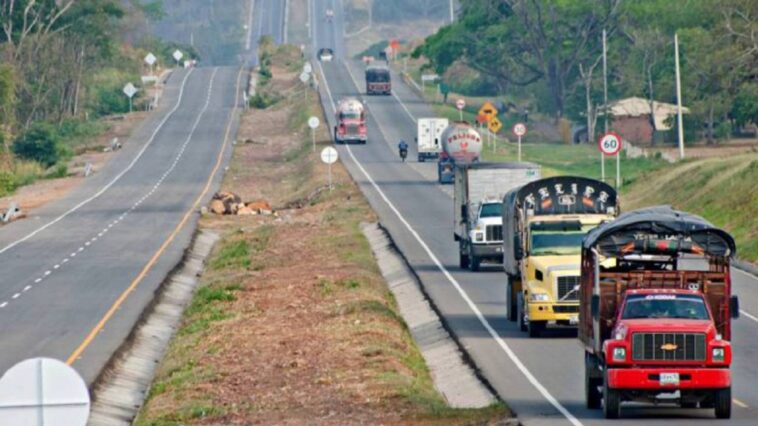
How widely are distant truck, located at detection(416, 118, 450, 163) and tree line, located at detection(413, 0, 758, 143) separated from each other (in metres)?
15.8

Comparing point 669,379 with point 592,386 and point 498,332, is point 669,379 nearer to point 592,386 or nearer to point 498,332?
point 592,386

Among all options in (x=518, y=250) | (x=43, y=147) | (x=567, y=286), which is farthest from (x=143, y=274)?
(x=43, y=147)

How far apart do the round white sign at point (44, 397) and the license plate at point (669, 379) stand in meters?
11.8

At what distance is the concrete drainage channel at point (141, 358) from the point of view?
31.9 meters

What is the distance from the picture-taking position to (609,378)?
24.1 meters

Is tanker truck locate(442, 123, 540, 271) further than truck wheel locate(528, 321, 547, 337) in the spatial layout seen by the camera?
Yes

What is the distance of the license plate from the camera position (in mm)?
23812

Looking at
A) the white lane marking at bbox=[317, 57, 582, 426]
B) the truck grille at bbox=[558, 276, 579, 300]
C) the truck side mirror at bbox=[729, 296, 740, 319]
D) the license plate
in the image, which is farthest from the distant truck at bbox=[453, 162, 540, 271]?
the license plate

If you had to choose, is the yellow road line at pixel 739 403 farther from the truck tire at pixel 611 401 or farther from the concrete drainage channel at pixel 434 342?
the concrete drainage channel at pixel 434 342

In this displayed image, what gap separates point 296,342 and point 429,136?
66.1 metres

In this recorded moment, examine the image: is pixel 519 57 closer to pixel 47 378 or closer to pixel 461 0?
pixel 461 0

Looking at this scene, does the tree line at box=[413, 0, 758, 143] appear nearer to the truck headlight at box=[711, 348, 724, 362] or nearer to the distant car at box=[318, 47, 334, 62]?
the distant car at box=[318, 47, 334, 62]

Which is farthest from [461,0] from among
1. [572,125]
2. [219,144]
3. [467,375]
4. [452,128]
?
[467,375]

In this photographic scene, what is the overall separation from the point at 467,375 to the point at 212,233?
41.8 meters
